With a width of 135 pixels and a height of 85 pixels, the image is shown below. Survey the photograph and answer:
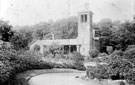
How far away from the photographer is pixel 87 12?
456 cm

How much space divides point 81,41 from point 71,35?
0.58 metres

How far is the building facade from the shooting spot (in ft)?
14.5

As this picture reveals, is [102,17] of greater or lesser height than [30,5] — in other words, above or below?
below

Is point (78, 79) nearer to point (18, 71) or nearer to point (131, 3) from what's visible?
point (18, 71)

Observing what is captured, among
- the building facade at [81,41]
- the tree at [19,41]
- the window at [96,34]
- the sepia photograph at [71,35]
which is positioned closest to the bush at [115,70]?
the sepia photograph at [71,35]

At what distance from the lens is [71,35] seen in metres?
4.41

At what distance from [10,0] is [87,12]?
6.94ft

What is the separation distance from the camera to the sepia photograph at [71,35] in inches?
158

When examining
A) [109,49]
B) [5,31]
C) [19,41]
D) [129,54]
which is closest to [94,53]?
[109,49]

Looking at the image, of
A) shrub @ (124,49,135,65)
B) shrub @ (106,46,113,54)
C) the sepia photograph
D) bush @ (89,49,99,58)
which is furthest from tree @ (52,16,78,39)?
shrub @ (124,49,135,65)

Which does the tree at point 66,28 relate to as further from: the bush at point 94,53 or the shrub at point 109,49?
the shrub at point 109,49

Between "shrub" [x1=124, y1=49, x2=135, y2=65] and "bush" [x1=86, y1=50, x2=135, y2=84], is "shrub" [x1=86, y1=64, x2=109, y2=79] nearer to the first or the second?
"bush" [x1=86, y1=50, x2=135, y2=84]

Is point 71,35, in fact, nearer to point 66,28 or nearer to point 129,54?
point 66,28

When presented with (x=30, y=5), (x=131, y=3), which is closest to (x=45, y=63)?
(x=30, y=5)
